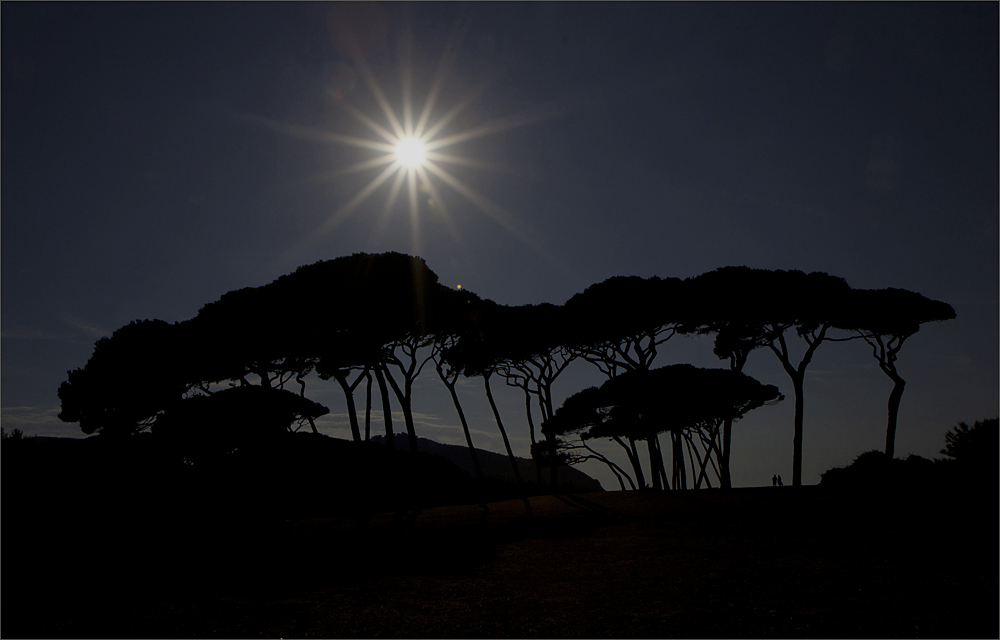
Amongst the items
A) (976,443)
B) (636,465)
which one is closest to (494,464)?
(636,465)

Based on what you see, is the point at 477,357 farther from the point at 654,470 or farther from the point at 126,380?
the point at 126,380

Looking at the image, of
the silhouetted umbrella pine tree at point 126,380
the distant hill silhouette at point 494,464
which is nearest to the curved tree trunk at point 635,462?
the silhouetted umbrella pine tree at point 126,380

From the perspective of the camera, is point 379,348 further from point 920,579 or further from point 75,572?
point 920,579

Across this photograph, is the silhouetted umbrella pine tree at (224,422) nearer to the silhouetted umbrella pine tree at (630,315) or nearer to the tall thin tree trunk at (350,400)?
the tall thin tree trunk at (350,400)

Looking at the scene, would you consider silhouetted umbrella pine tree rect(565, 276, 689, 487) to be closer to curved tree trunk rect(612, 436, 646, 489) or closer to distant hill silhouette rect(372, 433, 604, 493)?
curved tree trunk rect(612, 436, 646, 489)

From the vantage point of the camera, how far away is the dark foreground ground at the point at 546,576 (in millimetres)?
5395

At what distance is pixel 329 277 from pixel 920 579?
1819 centimetres

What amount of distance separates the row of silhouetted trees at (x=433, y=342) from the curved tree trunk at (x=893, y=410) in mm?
53

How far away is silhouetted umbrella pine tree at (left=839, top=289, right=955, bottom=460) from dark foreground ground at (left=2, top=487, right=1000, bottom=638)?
1218 cm

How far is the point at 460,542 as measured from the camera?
10.2 m

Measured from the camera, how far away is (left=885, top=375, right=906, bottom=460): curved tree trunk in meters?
20.6

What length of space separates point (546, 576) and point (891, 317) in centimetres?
2059

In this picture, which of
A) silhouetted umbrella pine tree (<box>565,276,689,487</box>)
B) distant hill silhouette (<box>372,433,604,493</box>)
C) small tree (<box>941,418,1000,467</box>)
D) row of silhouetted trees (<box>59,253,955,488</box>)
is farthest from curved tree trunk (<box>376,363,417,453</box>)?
distant hill silhouette (<box>372,433,604,493</box>)

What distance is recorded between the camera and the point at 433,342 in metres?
23.4
